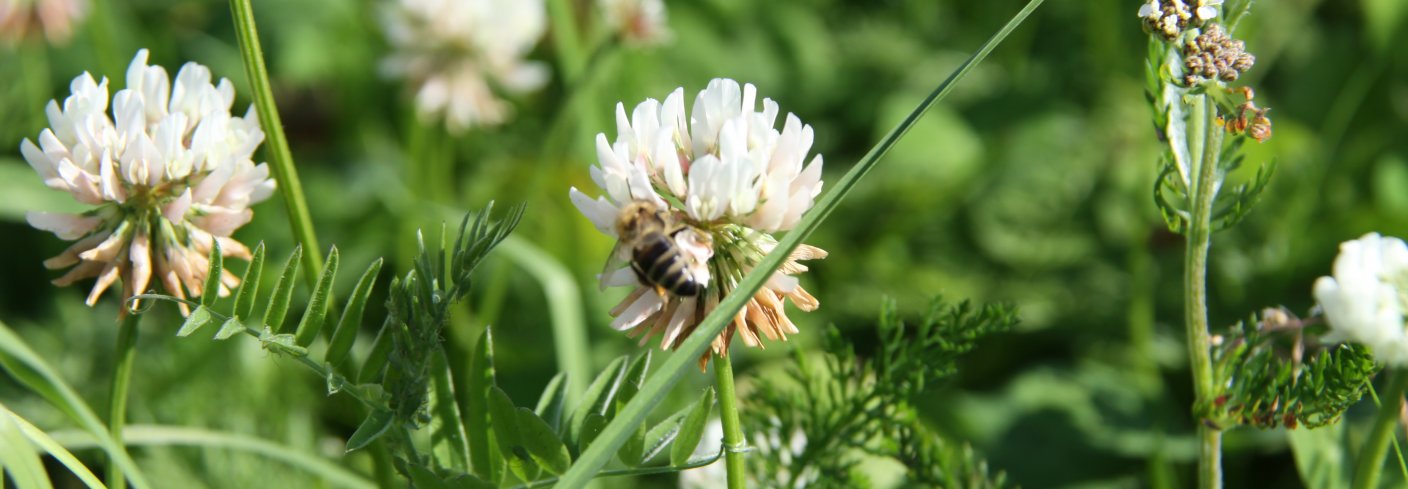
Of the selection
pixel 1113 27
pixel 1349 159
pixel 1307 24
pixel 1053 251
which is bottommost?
pixel 1053 251

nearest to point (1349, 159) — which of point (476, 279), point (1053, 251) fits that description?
point (1053, 251)

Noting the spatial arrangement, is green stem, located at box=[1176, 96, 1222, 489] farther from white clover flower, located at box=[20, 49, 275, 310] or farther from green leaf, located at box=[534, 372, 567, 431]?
white clover flower, located at box=[20, 49, 275, 310]

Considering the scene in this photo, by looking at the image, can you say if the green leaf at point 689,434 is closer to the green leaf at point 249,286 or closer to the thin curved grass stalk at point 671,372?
the thin curved grass stalk at point 671,372

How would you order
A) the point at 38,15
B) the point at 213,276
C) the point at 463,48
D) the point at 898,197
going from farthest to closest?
the point at 463,48 < the point at 898,197 < the point at 38,15 < the point at 213,276

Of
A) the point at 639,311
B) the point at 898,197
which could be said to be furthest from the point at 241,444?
the point at 898,197

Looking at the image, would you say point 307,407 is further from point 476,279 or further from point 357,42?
point 357,42

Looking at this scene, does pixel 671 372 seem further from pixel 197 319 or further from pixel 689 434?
pixel 197 319
